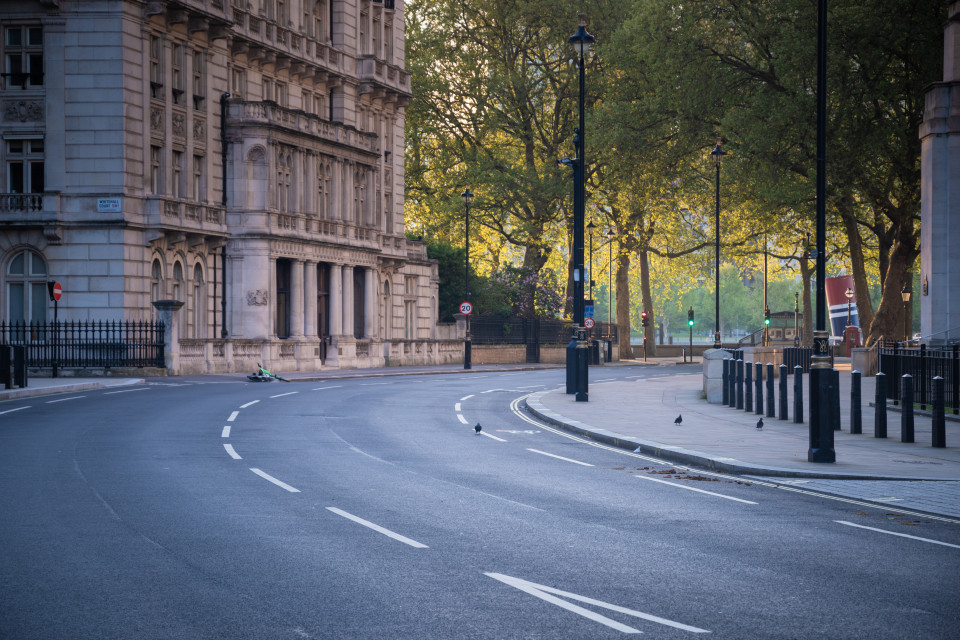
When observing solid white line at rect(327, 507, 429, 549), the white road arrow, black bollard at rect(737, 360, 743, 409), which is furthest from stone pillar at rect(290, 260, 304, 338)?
the white road arrow

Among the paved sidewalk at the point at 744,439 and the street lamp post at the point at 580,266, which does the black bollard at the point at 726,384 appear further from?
the street lamp post at the point at 580,266

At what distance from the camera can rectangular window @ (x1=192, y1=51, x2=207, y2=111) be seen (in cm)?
4578

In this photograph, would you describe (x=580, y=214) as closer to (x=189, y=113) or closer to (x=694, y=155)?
(x=189, y=113)

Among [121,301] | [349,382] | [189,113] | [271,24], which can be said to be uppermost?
[271,24]

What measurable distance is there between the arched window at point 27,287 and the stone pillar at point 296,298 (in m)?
11.1

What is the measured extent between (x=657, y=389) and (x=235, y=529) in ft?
83.4

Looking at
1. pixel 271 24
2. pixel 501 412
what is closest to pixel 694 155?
pixel 271 24

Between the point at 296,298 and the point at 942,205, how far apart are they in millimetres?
28366

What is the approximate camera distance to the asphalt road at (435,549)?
708cm

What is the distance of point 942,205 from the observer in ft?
95.8

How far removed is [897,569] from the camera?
875cm

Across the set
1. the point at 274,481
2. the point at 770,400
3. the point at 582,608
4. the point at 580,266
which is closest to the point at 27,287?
the point at 580,266

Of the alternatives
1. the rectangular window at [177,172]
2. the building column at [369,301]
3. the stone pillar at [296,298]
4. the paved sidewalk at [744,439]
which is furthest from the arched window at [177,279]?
the paved sidewalk at [744,439]

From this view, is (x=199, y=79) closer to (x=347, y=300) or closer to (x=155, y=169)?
(x=155, y=169)
